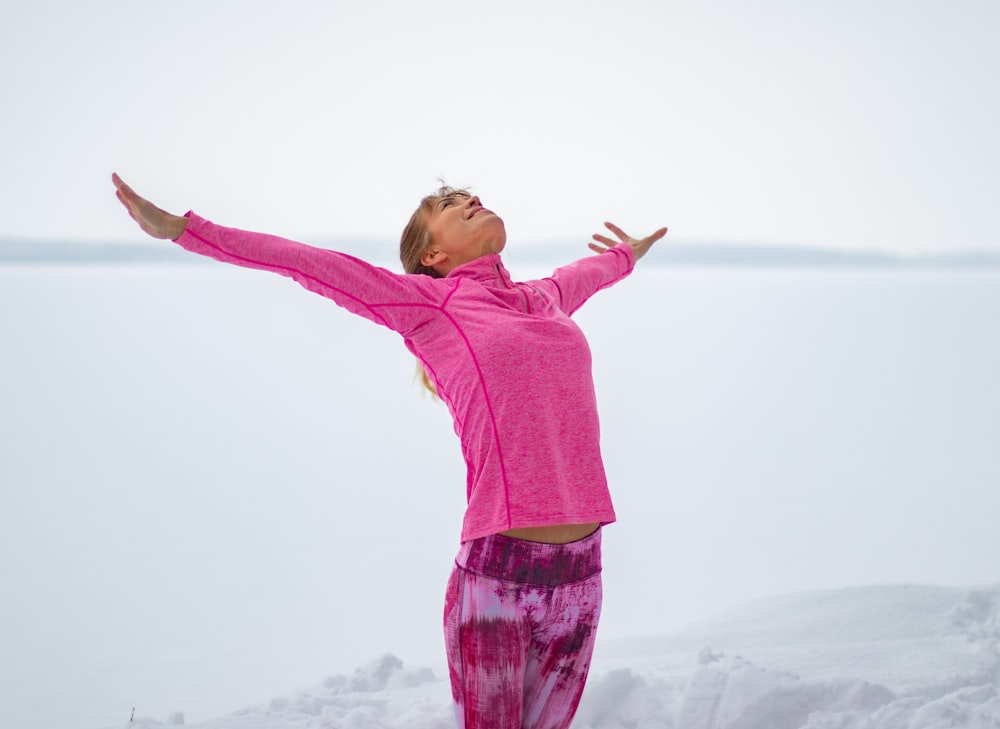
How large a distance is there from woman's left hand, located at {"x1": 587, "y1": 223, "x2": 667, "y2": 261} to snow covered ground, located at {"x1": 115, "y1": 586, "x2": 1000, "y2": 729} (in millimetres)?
930

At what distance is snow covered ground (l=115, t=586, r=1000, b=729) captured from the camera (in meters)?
2.11

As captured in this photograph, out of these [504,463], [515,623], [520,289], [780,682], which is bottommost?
[780,682]

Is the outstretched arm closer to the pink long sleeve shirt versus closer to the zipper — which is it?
the pink long sleeve shirt

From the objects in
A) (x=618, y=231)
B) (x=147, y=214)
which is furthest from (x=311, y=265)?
(x=618, y=231)

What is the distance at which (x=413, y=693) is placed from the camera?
234 cm

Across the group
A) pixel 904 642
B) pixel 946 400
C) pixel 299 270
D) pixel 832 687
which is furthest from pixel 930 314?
pixel 299 270

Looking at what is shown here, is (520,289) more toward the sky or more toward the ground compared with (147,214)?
more toward the ground

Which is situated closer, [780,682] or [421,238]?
[421,238]

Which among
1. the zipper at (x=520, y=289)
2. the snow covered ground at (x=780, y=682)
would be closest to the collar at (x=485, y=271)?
the zipper at (x=520, y=289)

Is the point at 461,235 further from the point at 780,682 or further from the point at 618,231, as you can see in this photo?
the point at 780,682

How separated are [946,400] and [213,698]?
13.1 ft

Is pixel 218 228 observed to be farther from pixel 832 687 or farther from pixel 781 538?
pixel 781 538

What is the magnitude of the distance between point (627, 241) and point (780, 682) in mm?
999

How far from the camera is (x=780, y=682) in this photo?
7.13 feet
